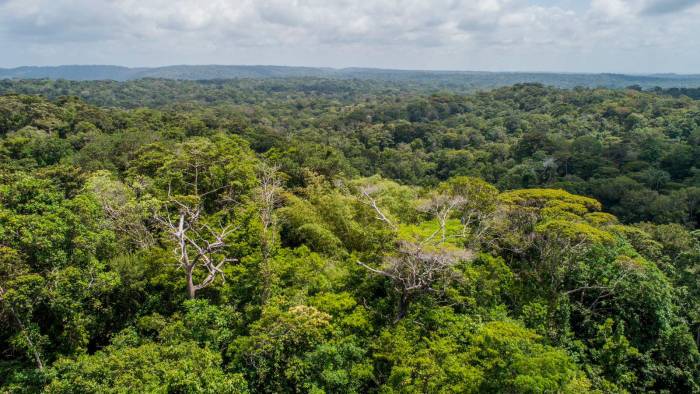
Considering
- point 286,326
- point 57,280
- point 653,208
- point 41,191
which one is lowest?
point 653,208

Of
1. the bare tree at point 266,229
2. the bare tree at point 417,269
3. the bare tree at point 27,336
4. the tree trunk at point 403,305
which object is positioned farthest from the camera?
the bare tree at point 266,229

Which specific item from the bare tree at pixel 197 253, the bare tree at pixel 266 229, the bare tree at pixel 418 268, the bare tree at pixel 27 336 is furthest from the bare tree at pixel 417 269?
the bare tree at pixel 27 336

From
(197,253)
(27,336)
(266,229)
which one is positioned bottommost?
(27,336)

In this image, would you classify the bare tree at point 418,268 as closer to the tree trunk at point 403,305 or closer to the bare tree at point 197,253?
the tree trunk at point 403,305

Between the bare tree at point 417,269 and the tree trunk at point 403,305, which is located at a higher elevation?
the bare tree at point 417,269

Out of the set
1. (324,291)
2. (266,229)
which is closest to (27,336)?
(266,229)

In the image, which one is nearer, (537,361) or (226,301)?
(537,361)

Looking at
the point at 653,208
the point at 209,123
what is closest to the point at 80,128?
the point at 209,123

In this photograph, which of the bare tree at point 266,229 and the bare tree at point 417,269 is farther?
the bare tree at point 266,229

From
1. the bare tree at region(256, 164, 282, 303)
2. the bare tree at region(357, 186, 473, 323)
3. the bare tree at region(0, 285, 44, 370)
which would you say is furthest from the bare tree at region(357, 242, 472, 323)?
the bare tree at region(0, 285, 44, 370)

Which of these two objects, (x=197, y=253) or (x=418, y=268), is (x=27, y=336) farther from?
(x=418, y=268)

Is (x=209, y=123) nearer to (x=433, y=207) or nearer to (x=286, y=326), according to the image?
(x=433, y=207)
